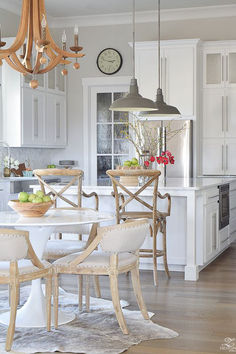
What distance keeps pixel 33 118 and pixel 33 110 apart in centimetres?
10

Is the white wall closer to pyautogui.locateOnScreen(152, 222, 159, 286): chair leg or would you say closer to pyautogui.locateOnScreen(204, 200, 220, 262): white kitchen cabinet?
pyautogui.locateOnScreen(204, 200, 220, 262): white kitchen cabinet

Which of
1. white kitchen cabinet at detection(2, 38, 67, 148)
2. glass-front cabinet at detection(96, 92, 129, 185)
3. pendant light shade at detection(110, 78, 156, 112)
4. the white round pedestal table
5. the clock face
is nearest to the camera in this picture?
the white round pedestal table

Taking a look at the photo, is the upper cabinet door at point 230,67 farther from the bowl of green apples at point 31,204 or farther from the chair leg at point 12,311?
the chair leg at point 12,311

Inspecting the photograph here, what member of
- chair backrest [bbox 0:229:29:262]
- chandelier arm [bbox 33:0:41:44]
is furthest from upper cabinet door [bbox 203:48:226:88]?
chair backrest [bbox 0:229:29:262]

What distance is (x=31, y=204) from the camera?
3719 mm

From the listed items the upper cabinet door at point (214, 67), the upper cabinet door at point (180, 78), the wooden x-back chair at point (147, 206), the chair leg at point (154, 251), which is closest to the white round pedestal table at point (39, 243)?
the wooden x-back chair at point (147, 206)

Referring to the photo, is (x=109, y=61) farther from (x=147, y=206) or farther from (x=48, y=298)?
(x=48, y=298)

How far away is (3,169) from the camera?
291 inches

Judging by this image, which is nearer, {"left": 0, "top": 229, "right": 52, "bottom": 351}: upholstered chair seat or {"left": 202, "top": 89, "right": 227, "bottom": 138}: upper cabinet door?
{"left": 0, "top": 229, "right": 52, "bottom": 351}: upholstered chair seat

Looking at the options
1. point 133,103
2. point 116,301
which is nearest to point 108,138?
point 133,103

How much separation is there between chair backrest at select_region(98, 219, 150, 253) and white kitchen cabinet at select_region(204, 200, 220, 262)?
78.0 inches

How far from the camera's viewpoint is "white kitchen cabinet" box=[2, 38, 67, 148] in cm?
748

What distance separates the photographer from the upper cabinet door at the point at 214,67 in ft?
25.6

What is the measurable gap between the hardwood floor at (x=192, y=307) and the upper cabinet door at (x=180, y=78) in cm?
256
